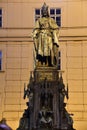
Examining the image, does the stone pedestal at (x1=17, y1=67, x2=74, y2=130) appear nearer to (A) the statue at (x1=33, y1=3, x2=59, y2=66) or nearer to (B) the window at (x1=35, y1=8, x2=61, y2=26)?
(A) the statue at (x1=33, y1=3, x2=59, y2=66)

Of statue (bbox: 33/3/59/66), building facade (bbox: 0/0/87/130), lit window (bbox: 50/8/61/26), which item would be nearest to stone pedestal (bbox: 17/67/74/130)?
statue (bbox: 33/3/59/66)

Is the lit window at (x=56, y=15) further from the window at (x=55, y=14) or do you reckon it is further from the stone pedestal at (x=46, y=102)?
the stone pedestal at (x=46, y=102)

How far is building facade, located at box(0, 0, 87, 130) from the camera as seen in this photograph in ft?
82.6

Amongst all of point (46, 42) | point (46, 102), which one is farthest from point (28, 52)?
point (46, 102)

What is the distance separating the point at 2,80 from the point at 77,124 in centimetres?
463

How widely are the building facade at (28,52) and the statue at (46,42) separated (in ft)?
29.9

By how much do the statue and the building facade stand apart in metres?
9.10

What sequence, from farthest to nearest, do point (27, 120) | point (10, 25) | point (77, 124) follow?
point (10, 25), point (77, 124), point (27, 120)

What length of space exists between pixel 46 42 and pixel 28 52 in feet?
31.7

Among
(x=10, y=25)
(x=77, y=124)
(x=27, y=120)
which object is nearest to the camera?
(x=27, y=120)

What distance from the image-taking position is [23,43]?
2597 centimetres

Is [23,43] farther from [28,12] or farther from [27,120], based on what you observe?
[27,120]

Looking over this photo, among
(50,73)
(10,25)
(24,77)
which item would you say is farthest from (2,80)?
(50,73)

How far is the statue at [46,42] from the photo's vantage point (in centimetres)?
1609
